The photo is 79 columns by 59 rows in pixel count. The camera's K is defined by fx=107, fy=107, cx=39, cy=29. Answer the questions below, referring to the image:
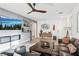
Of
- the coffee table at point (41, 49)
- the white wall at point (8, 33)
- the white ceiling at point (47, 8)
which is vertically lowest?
the coffee table at point (41, 49)

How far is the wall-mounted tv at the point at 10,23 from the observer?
2.03 metres

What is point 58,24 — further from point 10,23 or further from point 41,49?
point 10,23

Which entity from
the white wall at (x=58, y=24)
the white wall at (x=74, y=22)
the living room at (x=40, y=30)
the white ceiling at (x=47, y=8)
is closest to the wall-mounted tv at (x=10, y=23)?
the living room at (x=40, y=30)

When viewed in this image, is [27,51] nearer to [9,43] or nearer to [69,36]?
[9,43]

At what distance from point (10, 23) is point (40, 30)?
0.61m

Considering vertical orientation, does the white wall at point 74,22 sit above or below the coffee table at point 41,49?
above

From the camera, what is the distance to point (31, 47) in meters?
2.14

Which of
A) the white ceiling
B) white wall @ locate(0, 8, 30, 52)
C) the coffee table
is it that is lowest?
the coffee table

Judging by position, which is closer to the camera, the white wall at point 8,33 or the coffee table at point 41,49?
the white wall at point 8,33

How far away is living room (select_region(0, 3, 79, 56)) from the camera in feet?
6.70

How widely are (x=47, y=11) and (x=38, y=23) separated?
0.30 meters

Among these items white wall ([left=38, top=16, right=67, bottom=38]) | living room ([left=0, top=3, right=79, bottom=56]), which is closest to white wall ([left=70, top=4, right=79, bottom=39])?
living room ([left=0, top=3, right=79, bottom=56])

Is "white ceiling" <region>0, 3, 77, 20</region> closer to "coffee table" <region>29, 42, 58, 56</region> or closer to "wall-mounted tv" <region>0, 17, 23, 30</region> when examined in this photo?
"wall-mounted tv" <region>0, 17, 23, 30</region>

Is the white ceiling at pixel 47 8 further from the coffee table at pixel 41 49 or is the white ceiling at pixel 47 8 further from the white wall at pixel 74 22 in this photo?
the coffee table at pixel 41 49
